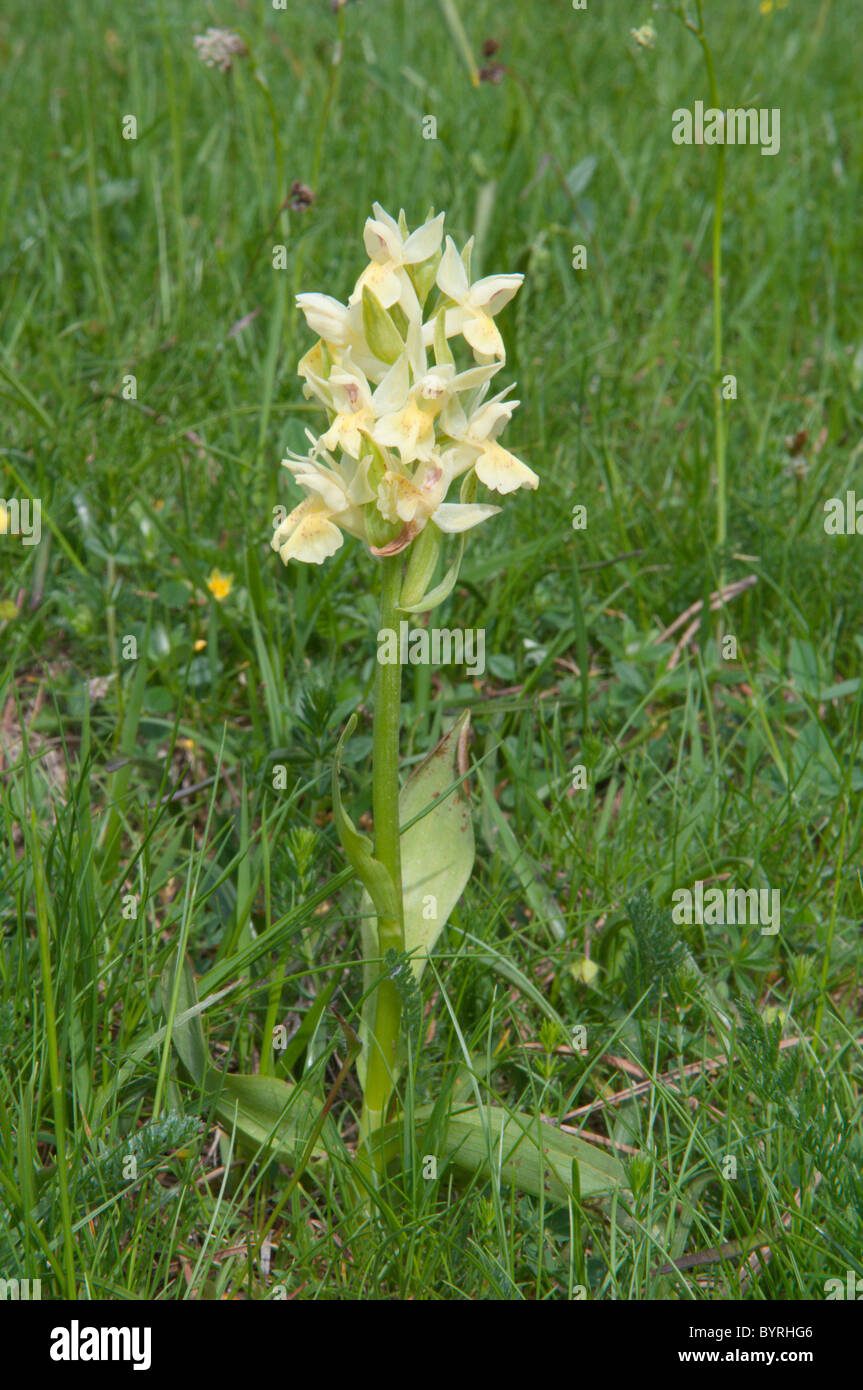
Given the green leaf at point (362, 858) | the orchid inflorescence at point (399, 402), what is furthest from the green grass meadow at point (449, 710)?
the orchid inflorescence at point (399, 402)

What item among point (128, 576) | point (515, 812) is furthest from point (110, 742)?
point (515, 812)

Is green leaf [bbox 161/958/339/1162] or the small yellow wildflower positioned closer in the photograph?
green leaf [bbox 161/958/339/1162]

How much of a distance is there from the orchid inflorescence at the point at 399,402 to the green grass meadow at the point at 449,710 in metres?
0.51

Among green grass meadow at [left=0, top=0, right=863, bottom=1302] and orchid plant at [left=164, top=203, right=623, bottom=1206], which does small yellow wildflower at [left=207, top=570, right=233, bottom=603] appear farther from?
orchid plant at [left=164, top=203, right=623, bottom=1206]

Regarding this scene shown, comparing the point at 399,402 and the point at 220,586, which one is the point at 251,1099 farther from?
the point at 220,586

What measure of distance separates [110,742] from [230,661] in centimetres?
36

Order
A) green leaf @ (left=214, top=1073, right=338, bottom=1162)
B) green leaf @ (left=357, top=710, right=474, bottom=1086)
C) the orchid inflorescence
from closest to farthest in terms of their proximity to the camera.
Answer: the orchid inflorescence
green leaf @ (left=214, top=1073, right=338, bottom=1162)
green leaf @ (left=357, top=710, right=474, bottom=1086)

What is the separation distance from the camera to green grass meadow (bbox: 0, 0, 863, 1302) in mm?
1521

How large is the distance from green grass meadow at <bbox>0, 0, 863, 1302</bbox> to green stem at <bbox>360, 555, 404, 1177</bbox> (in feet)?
0.16

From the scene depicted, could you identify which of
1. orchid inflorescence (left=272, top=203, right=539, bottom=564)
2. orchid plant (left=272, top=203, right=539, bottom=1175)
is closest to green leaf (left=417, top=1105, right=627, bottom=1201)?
orchid plant (left=272, top=203, right=539, bottom=1175)

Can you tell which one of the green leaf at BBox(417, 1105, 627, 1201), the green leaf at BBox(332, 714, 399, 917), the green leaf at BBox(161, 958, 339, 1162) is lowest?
the green leaf at BBox(417, 1105, 627, 1201)

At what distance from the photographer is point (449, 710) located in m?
2.38

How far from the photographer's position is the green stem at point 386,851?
160cm

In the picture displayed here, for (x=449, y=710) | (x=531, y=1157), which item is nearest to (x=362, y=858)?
(x=531, y=1157)
